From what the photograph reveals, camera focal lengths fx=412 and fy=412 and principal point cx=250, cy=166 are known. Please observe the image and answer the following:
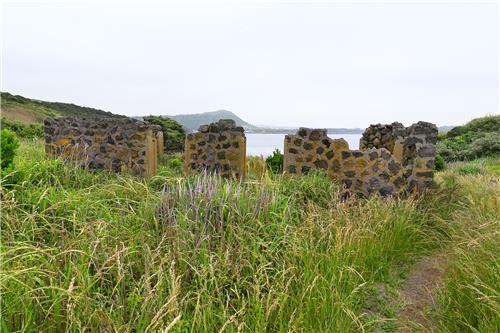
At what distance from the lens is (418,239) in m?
6.14

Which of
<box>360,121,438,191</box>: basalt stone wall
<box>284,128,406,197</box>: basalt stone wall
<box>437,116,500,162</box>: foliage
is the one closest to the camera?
<box>284,128,406,197</box>: basalt stone wall

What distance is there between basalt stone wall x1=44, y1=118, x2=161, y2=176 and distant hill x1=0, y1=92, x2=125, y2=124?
1734 cm

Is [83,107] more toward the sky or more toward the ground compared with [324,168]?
more toward the sky

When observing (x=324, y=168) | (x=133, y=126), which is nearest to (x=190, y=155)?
(x=133, y=126)

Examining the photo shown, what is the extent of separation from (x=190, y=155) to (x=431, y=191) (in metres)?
5.22

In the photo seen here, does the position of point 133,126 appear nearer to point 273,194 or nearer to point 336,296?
point 273,194

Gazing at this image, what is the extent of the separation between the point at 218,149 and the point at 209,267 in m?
6.26

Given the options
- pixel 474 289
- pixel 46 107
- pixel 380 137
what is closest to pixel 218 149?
pixel 380 137

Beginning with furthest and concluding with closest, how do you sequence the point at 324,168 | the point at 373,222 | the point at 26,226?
the point at 324,168 < the point at 373,222 < the point at 26,226

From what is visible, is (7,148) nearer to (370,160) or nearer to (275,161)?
(370,160)

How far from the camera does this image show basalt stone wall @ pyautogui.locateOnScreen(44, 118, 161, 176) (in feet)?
31.1

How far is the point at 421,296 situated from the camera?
447 cm

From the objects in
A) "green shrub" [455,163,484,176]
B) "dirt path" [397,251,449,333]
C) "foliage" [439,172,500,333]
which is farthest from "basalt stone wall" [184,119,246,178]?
"green shrub" [455,163,484,176]

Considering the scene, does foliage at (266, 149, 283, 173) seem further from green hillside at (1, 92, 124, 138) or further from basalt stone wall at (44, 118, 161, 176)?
green hillside at (1, 92, 124, 138)
